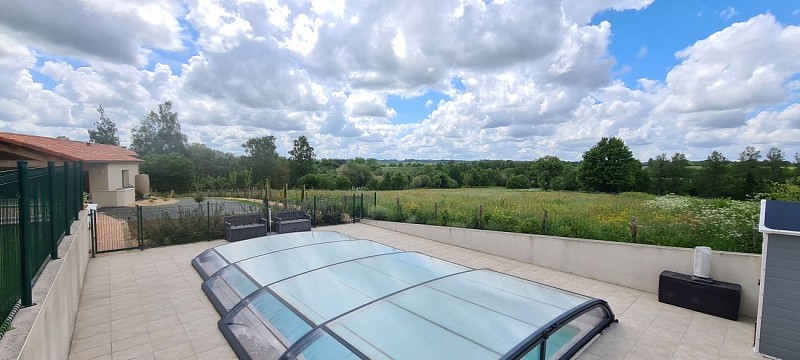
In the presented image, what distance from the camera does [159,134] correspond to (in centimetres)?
3878

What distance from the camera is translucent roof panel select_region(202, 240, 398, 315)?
5277mm

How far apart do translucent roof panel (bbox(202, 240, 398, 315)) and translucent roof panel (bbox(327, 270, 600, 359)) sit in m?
1.96

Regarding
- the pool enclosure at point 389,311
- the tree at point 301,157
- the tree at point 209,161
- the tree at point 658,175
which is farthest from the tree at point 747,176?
the tree at point 209,161

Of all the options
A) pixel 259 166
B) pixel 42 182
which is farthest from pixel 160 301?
pixel 259 166

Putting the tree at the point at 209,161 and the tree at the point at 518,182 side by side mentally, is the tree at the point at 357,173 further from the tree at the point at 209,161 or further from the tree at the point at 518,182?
the tree at the point at 518,182

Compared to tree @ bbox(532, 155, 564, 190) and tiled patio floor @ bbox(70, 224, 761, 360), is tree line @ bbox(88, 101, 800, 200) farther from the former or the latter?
tiled patio floor @ bbox(70, 224, 761, 360)

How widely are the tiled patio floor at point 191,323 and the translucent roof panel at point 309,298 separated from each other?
1.17 feet

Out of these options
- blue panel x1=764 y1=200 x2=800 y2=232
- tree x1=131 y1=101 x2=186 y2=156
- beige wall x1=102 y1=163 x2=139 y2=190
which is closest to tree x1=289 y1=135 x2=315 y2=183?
tree x1=131 y1=101 x2=186 y2=156

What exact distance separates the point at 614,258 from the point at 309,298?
653 cm

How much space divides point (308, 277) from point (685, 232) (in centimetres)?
764

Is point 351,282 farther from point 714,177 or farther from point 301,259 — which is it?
point 714,177

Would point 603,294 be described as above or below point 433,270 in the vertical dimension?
below

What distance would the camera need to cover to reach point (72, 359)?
13.2 ft

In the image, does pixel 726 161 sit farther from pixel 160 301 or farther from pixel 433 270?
pixel 160 301
